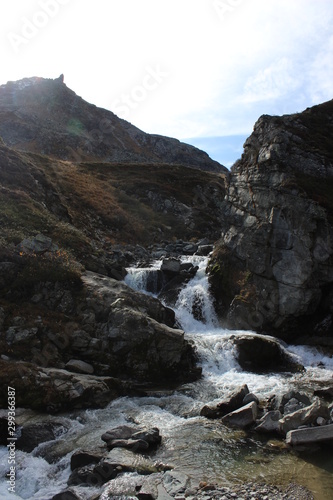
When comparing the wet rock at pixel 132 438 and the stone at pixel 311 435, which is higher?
the stone at pixel 311 435

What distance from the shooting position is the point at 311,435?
13.3m

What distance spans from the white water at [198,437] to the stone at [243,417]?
1.55 ft

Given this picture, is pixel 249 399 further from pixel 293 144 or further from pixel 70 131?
pixel 70 131

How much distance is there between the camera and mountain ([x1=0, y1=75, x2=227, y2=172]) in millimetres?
90500

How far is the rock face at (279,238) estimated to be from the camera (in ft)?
88.3

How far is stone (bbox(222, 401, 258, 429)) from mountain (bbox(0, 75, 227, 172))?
269 feet

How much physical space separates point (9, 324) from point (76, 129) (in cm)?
10089

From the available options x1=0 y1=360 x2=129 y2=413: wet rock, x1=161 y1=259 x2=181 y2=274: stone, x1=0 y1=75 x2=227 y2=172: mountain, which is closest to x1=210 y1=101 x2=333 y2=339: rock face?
x1=161 y1=259 x2=181 y2=274: stone

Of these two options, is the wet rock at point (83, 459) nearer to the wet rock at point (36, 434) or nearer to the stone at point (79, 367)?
the wet rock at point (36, 434)

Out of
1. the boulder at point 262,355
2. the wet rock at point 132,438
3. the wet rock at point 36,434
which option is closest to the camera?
the wet rock at point 132,438

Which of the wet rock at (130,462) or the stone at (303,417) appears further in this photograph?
the stone at (303,417)

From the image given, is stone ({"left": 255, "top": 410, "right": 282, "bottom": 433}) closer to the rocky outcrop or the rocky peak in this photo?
the rocky outcrop

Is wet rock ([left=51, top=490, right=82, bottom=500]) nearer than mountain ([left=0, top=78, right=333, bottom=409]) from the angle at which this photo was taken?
Yes

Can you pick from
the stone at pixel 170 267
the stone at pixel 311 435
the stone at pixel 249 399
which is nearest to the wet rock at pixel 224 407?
the stone at pixel 249 399
